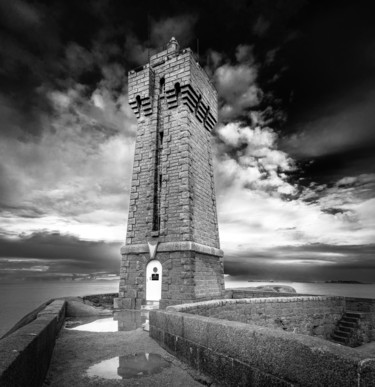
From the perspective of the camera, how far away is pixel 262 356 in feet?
11.1

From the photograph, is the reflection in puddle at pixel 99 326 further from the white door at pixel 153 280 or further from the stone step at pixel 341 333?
the stone step at pixel 341 333

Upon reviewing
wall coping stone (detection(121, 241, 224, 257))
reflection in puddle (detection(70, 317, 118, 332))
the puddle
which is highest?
wall coping stone (detection(121, 241, 224, 257))

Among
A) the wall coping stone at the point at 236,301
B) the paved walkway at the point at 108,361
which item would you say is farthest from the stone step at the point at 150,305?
the paved walkway at the point at 108,361

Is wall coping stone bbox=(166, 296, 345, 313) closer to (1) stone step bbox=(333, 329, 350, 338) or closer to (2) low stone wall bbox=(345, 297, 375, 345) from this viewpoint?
(2) low stone wall bbox=(345, 297, 375, 345)

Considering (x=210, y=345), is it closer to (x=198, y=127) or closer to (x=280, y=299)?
(x=280, y=299)

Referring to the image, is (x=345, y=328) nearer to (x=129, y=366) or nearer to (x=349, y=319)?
(x=349, y=319)

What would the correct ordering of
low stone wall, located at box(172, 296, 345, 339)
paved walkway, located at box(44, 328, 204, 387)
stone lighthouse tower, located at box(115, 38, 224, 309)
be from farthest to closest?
stone lighthouse tower, located at box(115, 38, 224, 309) < low stone wall, located at box(172, 296, 345, 339) < paved walkway, located at box(44, 328, 204, 387)

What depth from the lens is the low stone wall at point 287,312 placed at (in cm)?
947

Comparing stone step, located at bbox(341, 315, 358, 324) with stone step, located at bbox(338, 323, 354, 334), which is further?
stone step, located at bbox(341, 315, 358, 324)

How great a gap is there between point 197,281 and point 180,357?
7.75 m

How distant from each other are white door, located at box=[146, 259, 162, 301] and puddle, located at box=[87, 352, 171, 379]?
25.1 ft

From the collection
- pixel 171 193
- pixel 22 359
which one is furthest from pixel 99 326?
pixel 171 193

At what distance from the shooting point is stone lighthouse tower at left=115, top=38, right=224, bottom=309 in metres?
12.8

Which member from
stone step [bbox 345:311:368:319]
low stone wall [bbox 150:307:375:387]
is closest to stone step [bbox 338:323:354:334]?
stone step [bbox 345:311:368:319]
